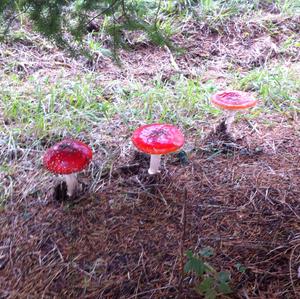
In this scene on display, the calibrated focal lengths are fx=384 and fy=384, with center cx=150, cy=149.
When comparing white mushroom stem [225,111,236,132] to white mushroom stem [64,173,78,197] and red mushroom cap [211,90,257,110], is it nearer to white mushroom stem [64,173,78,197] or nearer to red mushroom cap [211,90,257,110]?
red mushroom cap [211,90,257,110]

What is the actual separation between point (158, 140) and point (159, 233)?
59cm

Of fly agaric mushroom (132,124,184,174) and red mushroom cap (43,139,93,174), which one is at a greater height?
fly agaric mushroom (132,124,184,174)

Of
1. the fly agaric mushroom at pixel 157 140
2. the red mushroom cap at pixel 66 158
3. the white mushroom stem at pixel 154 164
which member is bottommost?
the white mushroom stem at pixel 154 164

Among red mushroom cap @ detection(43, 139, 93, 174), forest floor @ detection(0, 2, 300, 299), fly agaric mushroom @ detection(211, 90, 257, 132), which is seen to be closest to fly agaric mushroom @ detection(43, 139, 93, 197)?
red mushroom cap @ detection(43, 139, 93, 174)

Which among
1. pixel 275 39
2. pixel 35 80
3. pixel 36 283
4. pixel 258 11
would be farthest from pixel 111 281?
pixel 258 11

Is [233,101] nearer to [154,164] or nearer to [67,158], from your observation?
[154,164]

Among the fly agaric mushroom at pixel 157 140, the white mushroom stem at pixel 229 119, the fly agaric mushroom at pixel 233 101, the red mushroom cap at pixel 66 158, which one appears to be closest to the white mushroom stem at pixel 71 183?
the red mushroom cap at pixel 66 158

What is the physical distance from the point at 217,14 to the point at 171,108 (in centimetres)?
233

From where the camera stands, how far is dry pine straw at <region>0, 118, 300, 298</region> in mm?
2076

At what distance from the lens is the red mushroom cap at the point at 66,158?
2369 millimetres

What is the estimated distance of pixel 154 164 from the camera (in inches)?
106

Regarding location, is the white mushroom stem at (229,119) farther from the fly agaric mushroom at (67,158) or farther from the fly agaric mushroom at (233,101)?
the fly agaric mushroom at (67,158)

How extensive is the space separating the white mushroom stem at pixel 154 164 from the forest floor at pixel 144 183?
6 centimetres

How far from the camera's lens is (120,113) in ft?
11.5
